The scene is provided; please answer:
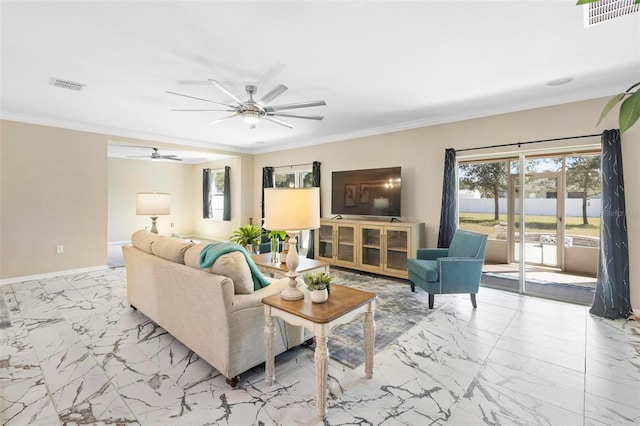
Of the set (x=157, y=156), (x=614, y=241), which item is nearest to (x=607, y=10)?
(x=614, y=241)

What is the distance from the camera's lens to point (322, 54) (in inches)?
108

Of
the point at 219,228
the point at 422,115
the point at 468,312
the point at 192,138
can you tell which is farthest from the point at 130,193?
the point at 468,312

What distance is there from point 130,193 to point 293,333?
7.77 metres

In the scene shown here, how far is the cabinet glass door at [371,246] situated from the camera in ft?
16.2

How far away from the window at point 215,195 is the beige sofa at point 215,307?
5918 mm

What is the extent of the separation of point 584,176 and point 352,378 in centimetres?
447

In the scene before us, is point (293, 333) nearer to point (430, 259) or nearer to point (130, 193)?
point (430, 259)

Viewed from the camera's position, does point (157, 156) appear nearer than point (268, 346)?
No

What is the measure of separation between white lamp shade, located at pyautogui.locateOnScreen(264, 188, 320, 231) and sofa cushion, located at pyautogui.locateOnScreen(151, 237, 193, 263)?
0.89m

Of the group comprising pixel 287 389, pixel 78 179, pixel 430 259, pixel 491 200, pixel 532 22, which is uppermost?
pixel 532 22

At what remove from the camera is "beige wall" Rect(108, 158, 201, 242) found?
8.11 meters

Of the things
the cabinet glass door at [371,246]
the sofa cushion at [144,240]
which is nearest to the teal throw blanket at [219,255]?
the sofa cushion at [144,240]

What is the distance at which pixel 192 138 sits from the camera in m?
6.27

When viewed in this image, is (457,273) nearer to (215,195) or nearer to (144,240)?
(144,240)
